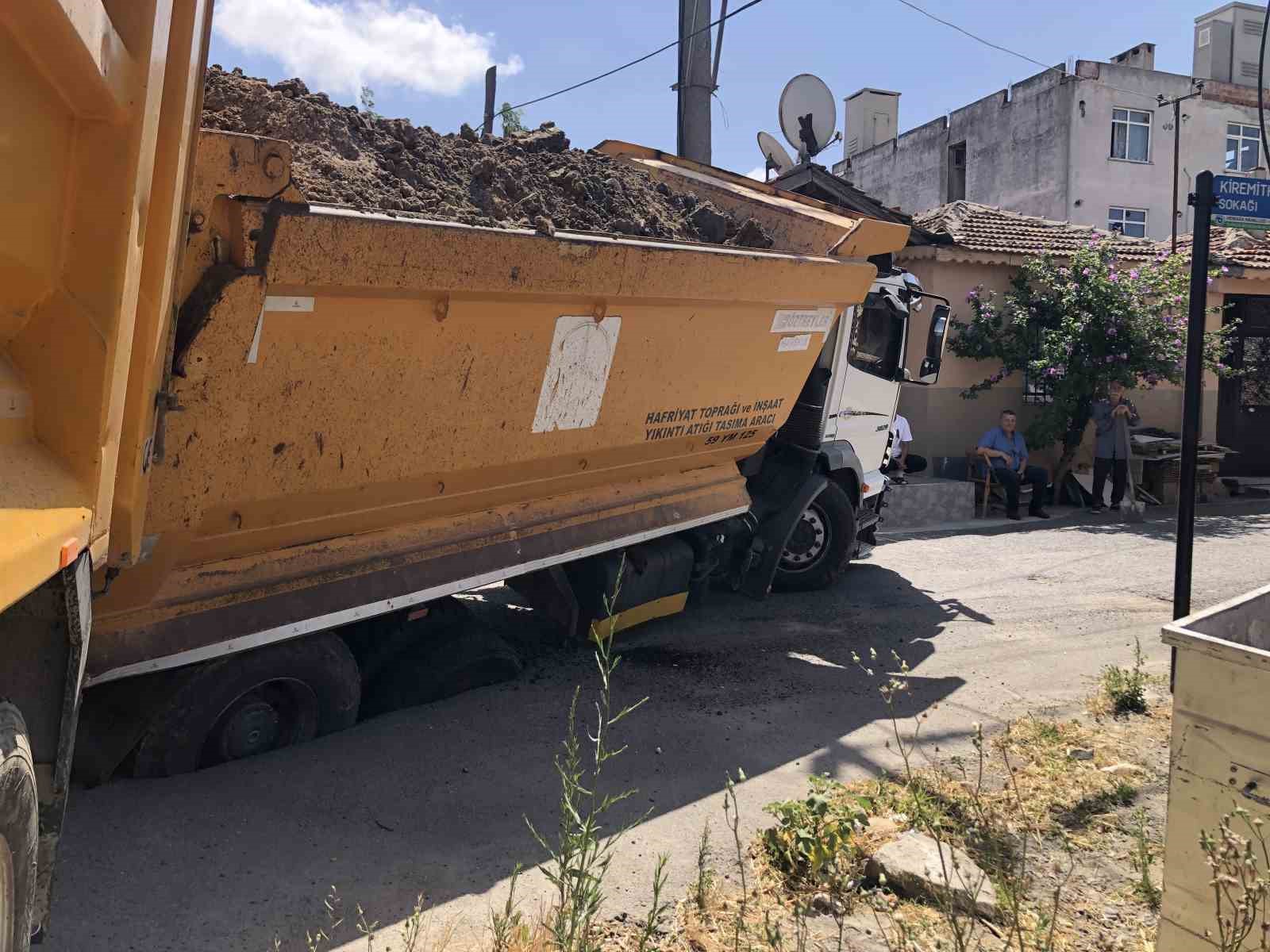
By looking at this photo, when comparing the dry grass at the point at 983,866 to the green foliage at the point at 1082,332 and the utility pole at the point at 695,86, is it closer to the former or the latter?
the utility pole at the point at 695,86

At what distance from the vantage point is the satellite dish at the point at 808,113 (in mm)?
11453

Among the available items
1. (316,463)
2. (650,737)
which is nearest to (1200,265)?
(650,737)

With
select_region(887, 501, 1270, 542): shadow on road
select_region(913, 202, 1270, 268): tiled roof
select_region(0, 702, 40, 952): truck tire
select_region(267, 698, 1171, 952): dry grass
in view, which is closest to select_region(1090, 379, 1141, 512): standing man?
select_region(887, 501, 1270, 542): shadow on road

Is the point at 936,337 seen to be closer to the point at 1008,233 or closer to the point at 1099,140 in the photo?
the point at 1008,233

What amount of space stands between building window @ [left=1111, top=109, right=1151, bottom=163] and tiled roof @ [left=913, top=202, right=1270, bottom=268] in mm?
8881

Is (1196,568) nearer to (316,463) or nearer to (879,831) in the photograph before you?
(879,831)

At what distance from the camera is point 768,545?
678cm

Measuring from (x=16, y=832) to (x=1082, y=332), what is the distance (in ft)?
41.9

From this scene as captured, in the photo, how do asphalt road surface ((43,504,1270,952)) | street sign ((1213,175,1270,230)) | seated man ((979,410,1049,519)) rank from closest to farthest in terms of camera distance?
asphalt road surface ((43,504,1270,952)) → street sign ((1213,175,1270,230)) → seated man ((979,410,1049,519))

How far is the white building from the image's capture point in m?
23.7

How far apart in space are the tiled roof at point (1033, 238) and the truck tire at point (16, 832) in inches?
500

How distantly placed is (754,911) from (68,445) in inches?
95.4

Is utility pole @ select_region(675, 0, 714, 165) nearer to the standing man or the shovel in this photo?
the standing man

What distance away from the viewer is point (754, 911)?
3230 millimetres
